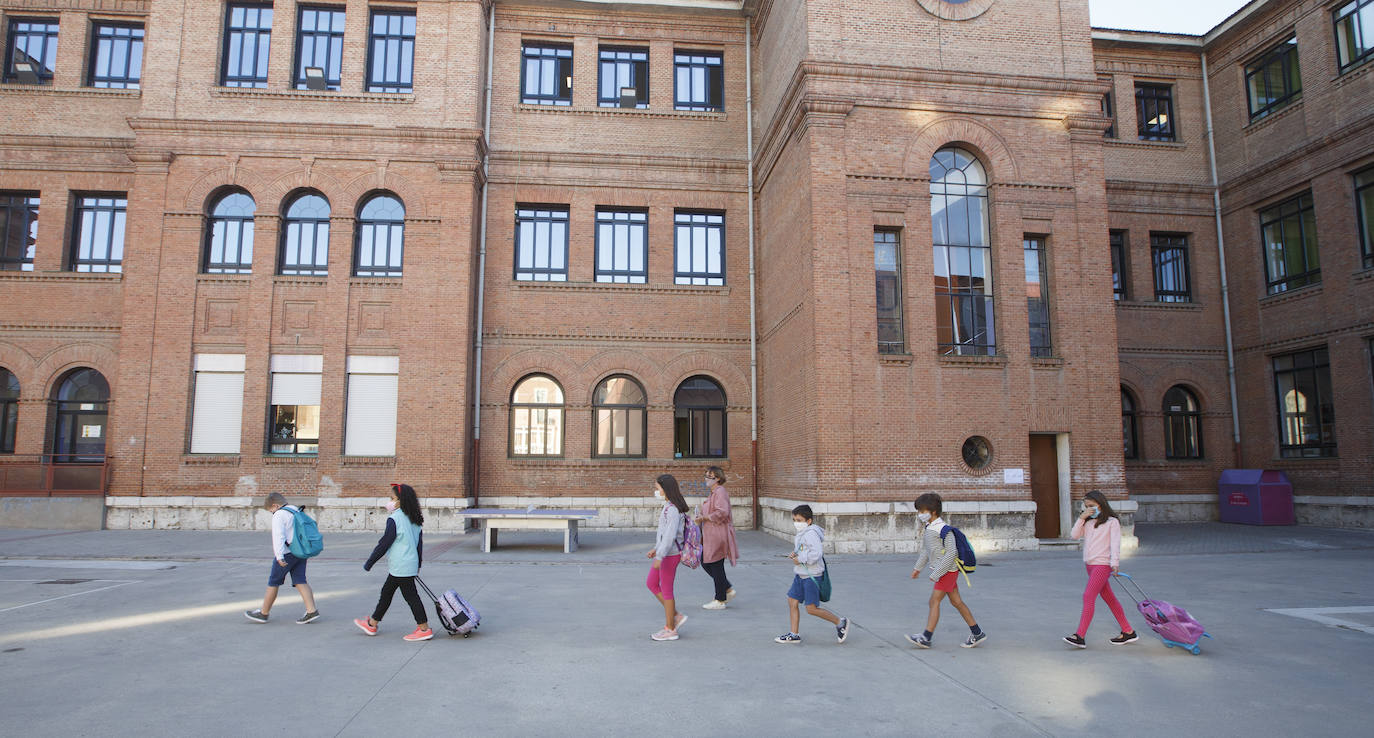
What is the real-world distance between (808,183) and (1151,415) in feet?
41.6

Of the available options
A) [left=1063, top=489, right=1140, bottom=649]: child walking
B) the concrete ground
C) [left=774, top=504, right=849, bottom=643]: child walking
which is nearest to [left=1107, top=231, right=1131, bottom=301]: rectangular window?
the concrete ground

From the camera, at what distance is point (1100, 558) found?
7.43 m

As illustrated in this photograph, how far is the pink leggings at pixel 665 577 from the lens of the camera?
785cm

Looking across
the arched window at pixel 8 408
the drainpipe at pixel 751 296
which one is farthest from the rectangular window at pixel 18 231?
the drainpipe at pixel 751 296

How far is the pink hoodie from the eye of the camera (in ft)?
24.1

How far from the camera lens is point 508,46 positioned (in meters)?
21.0

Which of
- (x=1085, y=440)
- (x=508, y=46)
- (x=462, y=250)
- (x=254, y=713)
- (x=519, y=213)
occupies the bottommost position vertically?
(x=254, y=713)

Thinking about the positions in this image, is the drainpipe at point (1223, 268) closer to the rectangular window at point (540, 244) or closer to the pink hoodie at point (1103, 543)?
the pink hoodie at point (1103, 543)

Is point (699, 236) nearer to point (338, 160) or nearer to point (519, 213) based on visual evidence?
point (519, 213)

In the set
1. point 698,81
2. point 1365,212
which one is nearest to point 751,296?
point 698,81

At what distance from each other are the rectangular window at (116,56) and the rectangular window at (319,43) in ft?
14.2

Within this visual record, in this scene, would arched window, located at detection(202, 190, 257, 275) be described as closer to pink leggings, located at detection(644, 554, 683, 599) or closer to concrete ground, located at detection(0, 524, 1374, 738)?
concrete ground, located at detection(0, 524, 1374, 738)

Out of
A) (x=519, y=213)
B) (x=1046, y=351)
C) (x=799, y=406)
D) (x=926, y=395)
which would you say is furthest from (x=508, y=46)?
(x=1046, y=351)

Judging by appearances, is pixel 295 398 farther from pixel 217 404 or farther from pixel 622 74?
pixel 622 74
